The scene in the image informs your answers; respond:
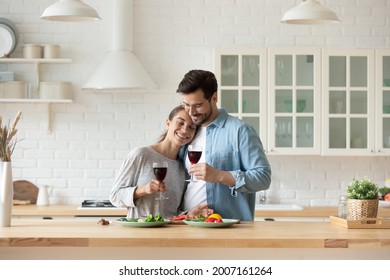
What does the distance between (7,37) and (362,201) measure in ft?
12.8

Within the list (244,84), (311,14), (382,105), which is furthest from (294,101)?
(311,14)

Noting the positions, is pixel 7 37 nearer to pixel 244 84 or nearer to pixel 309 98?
pixel 244 84

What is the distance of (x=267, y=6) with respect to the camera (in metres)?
7.11

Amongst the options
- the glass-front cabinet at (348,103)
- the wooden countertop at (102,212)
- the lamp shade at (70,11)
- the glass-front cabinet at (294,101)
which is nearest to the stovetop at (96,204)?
the wooden countertop at (102,212)

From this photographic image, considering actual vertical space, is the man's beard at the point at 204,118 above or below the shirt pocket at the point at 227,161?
above

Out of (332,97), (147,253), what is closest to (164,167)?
(147,253)

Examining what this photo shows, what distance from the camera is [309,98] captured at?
22.4ft

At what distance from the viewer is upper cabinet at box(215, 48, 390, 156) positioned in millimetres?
6777

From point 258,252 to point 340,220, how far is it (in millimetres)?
681

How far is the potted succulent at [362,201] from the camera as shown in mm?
4223

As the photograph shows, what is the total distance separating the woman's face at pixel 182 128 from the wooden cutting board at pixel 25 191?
2.80 meters

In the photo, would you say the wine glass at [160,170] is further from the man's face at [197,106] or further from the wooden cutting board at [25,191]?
the wooden cutting board at [25,191]

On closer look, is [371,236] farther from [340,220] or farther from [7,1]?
[7,1]

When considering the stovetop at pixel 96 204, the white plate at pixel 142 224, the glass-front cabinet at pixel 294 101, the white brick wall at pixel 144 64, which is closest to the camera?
the white plate at pixel 142 224
